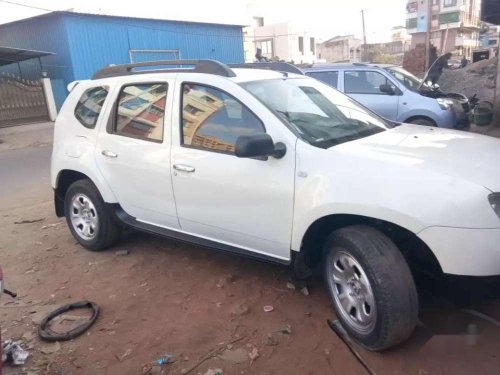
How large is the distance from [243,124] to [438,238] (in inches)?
63.1

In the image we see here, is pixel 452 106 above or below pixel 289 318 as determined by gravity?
above

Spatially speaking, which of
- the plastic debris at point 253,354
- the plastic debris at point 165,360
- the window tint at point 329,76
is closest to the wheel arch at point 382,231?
the plastic debris at point 253,354

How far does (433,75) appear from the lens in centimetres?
986

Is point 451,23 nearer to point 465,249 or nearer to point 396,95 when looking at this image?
point 396,95

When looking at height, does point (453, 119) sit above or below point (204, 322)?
above

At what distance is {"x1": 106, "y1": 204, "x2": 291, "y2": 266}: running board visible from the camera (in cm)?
337

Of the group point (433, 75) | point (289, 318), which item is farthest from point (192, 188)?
point (433, 75)

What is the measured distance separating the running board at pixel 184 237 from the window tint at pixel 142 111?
0.77 metres

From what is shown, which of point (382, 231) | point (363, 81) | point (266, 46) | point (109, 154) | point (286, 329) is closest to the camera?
point (382, 231)

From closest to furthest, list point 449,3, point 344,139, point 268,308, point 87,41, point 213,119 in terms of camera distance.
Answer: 1. point 344,139
2. point 268,308
3. point 213,119
4. point 87,41
5. point 449,3

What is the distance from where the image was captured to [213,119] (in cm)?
355

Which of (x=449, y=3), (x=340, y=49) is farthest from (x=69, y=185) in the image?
(x=340, y=49)

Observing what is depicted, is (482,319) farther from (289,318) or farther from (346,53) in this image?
(346,53)

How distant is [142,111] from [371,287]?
2.49 meters
